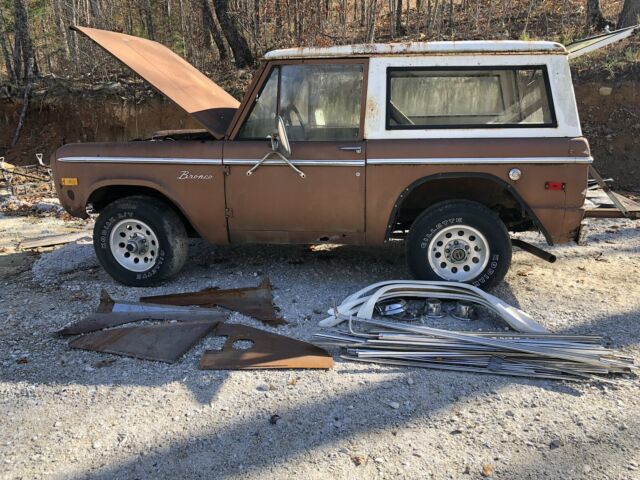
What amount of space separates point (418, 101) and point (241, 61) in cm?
1032

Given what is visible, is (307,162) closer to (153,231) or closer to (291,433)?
(153,231)

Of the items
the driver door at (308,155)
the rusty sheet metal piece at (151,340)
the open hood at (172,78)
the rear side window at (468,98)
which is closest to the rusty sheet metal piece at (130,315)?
the rusty sheet metal piece at (151,340)

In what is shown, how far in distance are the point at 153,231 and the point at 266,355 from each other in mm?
1920

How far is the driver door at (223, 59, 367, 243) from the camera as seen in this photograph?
459 centimetres

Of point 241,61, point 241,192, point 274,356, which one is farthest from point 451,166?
point 241,61

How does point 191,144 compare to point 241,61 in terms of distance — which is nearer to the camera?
point 191,144

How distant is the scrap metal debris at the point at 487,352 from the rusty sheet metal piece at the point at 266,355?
19 cm

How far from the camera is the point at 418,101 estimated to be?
464 cm

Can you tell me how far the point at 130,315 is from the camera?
4.40 metres

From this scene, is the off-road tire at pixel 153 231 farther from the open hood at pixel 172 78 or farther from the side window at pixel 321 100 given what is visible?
the side window at pixel 321 100

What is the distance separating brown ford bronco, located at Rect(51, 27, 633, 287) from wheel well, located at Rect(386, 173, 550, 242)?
0.05 ft

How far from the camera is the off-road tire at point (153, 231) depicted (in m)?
4.93

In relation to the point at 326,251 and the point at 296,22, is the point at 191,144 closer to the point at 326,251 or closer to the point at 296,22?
the point at 326,251

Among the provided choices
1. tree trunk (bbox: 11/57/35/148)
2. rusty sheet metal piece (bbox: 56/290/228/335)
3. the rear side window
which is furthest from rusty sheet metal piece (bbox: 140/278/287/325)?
tree trunk (bbox: 11/57/35/148)
